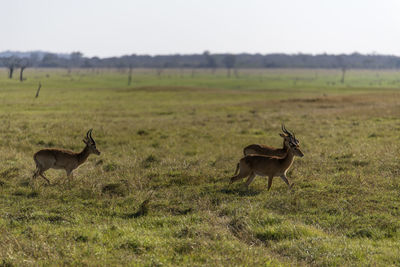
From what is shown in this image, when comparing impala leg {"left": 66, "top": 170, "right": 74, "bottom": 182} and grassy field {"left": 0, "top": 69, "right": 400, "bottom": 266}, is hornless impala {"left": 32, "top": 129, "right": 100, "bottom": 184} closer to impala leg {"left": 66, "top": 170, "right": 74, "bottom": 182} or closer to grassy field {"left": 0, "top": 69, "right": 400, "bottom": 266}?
impala leg {"left": 66, "top": 170, "right": 74, "bottom": 182}

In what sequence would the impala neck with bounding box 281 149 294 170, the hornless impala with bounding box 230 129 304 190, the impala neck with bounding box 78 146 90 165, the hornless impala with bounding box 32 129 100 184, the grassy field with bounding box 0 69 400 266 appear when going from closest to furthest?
the grassy field with bounding box 0 69 400 266 → the hornless impala with bounding box 230 129 304 190 → the impala neck with bounding box 281 149 294 170 → the hornless impala with bounding box 32 129 100 184 → the impala neck with bounding box 78 146 90 165

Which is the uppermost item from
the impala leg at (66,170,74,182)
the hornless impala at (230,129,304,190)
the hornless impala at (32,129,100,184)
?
the hornless impala at (230,129,304,190)

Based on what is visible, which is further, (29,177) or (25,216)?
(29,177)

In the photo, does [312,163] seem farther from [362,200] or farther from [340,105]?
[340,105]

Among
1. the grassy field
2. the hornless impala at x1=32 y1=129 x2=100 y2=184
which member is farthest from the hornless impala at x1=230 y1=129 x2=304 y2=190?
the hornless impala at x1=32 y1=129 x2=100 y2=184

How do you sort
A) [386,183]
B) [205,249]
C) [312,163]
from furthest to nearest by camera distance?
[312,163], [386,183], [205,249]

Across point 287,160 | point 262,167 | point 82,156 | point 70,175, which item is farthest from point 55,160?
point 287,160

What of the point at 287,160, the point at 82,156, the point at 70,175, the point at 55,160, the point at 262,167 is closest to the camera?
the point at 262,167

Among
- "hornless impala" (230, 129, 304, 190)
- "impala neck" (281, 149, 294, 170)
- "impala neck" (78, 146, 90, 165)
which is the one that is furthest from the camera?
"impala neck" (78, 146, 90, 165)

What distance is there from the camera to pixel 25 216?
8648mm

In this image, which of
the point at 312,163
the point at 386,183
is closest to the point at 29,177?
the point at 312,163

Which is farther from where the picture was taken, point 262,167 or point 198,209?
point 262,167

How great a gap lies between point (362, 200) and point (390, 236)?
1.87 meters

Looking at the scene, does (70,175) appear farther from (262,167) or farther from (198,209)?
(262,167)
